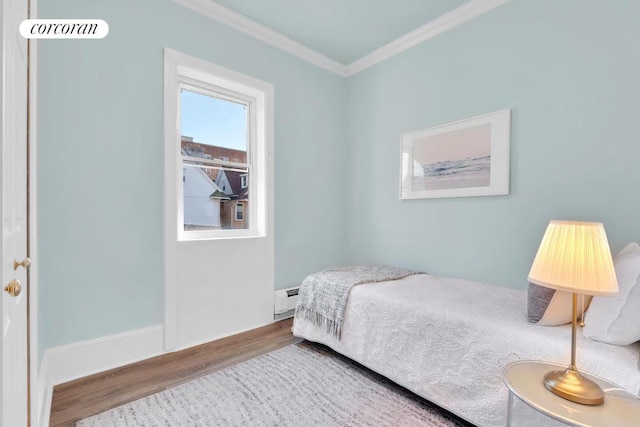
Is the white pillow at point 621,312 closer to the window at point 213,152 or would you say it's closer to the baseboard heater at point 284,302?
the baseboard heater at point 284,302

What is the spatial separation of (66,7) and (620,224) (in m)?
3.54

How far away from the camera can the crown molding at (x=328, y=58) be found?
7.78 ft

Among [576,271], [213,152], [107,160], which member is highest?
[213,152]

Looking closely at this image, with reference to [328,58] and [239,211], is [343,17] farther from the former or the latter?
[239,211]

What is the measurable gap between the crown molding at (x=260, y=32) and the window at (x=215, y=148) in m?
0.40

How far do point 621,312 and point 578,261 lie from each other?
42 centimetres

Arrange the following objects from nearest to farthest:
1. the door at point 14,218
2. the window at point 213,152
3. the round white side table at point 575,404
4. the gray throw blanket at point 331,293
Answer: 1. the door at point 14,218
2. the round white side table at point 575,404
3. the gray throw blanket at point 331,293
4. the window at point 213,152

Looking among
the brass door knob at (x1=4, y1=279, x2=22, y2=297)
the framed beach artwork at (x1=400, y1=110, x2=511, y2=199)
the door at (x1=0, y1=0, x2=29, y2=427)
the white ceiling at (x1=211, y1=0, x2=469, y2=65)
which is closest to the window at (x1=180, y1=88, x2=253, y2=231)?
the white ceiling at (x1=211, y1=0, x2=469, y2=65)

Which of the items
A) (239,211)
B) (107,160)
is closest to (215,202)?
(239,211)

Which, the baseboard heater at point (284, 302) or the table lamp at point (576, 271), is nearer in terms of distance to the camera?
the table lamp at point (576, 271)

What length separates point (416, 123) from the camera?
110 inches

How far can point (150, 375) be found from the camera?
197cm

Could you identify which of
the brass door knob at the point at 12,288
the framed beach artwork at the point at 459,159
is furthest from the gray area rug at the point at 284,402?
the framed beach artwork at the point at 459,159

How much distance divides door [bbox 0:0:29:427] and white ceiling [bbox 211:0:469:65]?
171 centimetres
